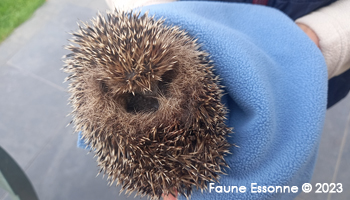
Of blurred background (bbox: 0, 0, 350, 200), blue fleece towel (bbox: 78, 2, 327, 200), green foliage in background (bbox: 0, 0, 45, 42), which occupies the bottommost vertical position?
blurred background (bbox: 0, 0, 350, 200)

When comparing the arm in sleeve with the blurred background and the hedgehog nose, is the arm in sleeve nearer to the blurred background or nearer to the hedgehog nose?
the hedgehog nose

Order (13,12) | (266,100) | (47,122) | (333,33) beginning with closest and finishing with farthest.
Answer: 1. (266,100)
2. (333,33)
3. (47,122)
4. (13,12)

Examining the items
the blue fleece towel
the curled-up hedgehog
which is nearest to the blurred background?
the curled-up hedgehog

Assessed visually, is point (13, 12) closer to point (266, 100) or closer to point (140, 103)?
point (140, 103)

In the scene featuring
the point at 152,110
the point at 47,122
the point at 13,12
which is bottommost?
the point at 47,122

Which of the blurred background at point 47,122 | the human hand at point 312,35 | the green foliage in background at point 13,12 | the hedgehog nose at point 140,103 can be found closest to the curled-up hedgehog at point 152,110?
the hedgehog nose at point 140,103

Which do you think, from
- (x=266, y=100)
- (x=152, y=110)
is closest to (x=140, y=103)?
(x=152, y=110)

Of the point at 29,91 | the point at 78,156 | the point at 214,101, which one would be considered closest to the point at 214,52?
the point at 214,101
